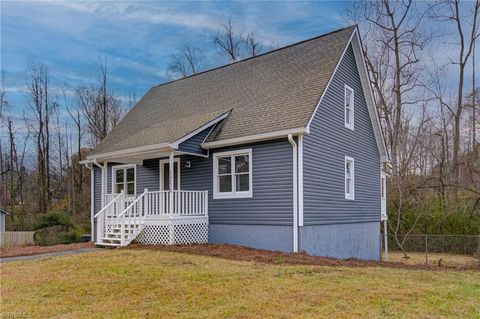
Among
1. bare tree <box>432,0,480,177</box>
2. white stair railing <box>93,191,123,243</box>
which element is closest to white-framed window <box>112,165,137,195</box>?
white stair railing <box>93,191,123,243</box>

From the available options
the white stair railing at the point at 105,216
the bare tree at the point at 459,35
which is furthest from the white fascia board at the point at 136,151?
the bare tree at the point at 459,35

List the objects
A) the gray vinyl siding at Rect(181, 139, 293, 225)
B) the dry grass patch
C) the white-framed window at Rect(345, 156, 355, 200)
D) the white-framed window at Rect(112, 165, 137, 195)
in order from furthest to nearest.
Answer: the white-framed window at Rect(112, 165, 137, 195)
the white-framed window at Rect(345, 156, 355, 200)
the dry grass patch
the gray vinyl siding at Rect(181, 139, 293, 225)

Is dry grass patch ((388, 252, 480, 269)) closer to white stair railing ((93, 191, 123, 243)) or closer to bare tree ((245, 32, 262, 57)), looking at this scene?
white stair railing ((93, 191, 123, 243))

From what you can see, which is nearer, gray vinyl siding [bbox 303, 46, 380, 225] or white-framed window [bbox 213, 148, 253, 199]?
gray vinyl siding [bbox 303, 46, 380, 225]

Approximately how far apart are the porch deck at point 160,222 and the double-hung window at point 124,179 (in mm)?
2759

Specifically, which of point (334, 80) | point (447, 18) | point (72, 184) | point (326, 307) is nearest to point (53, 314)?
point (326, 307)

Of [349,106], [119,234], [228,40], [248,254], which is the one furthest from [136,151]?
[228,40]

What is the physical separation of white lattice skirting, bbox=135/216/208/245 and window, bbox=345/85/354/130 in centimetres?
644

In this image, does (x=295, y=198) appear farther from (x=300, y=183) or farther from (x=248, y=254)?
(x=248, y=254)

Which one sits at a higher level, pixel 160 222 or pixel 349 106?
pixel 349 106

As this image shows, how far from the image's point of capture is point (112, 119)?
32844 mm

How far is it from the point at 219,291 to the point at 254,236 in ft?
19.2

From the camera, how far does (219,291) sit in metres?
7.34

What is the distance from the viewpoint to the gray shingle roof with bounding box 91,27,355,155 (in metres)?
13.3
